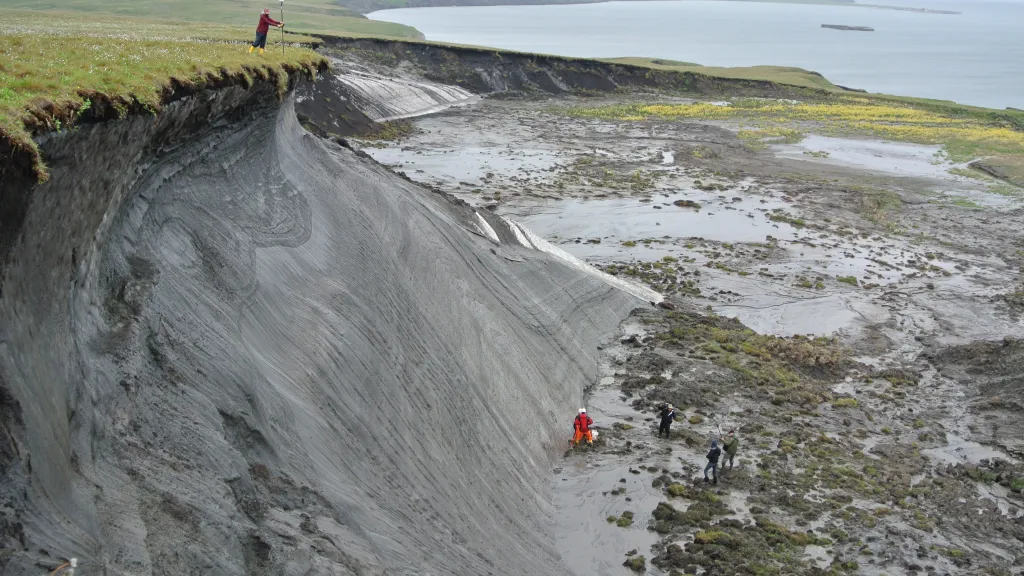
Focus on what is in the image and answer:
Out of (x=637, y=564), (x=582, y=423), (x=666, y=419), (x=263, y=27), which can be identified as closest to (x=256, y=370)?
(x=637, y=564)

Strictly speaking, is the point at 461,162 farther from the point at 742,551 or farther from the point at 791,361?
the point at 742,551

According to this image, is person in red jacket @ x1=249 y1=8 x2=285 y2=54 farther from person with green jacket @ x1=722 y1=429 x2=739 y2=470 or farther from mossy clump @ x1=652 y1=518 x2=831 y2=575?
mossy clump @ x1=652 y1=518 x2=831 y2=575

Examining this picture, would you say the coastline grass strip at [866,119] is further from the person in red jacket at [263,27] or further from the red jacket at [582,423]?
the person in red jacket at [263,27]

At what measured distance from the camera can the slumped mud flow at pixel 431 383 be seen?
399 inches

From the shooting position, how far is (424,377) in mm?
17641

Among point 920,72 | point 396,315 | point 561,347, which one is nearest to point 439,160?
point 561,347

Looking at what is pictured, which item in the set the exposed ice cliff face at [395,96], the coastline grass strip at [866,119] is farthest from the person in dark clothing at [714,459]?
the coastline grass strip at [866,119]

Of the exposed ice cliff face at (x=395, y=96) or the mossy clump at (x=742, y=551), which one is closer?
the mossy clump at (x=742, y=551)

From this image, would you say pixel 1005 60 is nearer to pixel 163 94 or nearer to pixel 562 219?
pixel 562 219

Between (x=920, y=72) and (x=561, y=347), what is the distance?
139 metres

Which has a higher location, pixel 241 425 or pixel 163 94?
pixel 163 94

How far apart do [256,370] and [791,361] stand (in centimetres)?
1739

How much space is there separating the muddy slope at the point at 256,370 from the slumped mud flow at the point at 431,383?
0.16 ft

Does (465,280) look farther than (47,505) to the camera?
Yes
